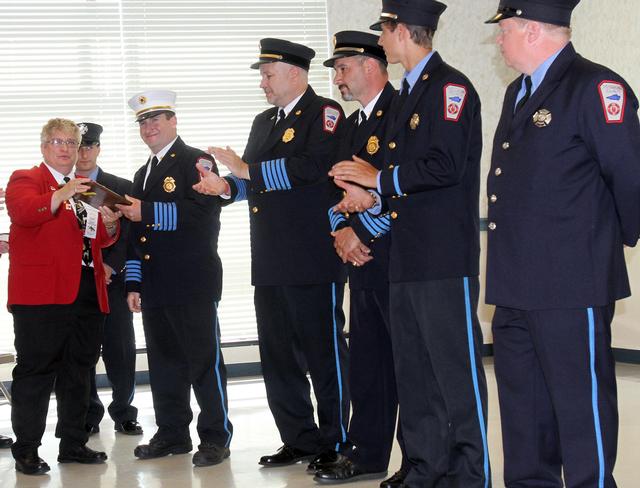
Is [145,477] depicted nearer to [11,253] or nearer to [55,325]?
[55,325]

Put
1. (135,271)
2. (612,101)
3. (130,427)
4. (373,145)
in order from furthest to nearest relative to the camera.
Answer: (130,427), (135,271), (373,145), (612,101)

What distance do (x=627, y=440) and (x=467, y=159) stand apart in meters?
1.94

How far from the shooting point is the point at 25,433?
432 cm

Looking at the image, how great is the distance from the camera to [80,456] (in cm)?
448

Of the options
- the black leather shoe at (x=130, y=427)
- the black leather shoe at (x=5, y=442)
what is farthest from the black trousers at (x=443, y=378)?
the black leather shoe at (x=5, y=442)

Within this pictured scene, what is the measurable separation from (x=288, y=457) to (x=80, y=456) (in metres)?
1.04

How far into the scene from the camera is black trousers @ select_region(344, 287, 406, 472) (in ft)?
11.7

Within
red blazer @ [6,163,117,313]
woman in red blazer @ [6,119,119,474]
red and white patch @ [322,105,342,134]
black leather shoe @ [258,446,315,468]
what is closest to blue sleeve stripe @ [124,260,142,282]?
woman in red blazer @ [6,119,119,474]

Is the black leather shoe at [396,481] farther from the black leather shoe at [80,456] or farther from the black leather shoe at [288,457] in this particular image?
the black leather shoe at [80,456]

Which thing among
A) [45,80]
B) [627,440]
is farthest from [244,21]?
[627,440]

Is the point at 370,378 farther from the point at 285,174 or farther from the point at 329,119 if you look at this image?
the point at 329,119

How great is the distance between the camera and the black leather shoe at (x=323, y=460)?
12.7 ft

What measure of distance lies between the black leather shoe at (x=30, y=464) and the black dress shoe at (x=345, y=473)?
1.36 m

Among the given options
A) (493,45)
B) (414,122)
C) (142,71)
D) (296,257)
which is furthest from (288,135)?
(493,45)
